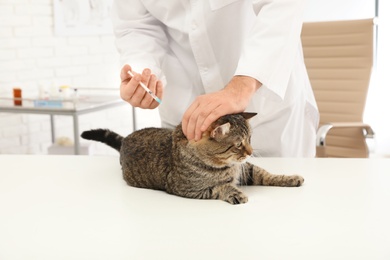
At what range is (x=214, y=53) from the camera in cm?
157

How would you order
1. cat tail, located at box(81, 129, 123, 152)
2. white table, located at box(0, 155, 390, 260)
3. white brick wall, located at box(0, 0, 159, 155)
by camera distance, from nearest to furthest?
white table, located at box(0, 155, 390, 260) < cat tail, located at box(81, 129, 123, 152) < white brick wall, located at box(0, 0, 159, 155)

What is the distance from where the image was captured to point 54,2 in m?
3.96

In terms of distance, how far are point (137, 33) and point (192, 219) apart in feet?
2.70

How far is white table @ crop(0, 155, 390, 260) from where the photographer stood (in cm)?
87

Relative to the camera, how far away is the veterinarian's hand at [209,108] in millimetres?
Result: 1076

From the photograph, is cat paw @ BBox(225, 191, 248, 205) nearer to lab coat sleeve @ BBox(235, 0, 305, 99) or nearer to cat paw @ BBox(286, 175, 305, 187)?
cat paw @ BBox(286, 175, 305, 187)

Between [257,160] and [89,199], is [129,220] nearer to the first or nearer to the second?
[89,199]

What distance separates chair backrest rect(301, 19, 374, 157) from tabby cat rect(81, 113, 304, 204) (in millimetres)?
1630

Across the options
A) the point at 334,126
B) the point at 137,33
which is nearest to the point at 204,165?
the point at 137,33

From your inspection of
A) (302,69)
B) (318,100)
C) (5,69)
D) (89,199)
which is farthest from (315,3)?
(89,199)

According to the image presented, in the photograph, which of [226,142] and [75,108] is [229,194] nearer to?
[226,142]

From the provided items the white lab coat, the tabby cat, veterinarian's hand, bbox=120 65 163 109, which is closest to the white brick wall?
the white lab coat

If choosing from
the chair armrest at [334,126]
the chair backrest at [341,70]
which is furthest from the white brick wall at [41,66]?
the chair armrest at [334,126]

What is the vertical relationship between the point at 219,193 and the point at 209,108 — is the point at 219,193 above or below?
below
